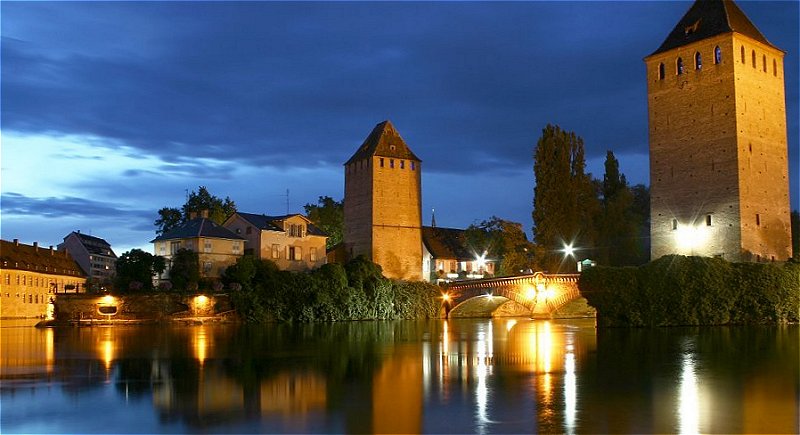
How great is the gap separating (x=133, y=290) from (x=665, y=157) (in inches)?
1254

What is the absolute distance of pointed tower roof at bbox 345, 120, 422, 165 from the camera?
218ft

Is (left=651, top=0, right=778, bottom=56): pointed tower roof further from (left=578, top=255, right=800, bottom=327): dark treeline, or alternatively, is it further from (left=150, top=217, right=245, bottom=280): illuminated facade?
(left=150, top=217, right=245, bottom=280): illuminated facade

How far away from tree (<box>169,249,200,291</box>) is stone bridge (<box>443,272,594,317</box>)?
683 inches

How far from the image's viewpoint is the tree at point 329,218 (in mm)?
78688

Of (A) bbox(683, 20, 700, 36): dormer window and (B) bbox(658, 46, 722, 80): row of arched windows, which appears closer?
(B) bbox(658, 46, 722, 80): row of arched windows

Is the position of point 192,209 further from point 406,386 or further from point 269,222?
point 406,386

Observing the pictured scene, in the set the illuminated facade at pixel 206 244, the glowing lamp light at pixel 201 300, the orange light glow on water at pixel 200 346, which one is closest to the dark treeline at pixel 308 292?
the glowing lamp light at pixel 201 300

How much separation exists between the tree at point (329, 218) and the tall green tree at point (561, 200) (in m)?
26.8

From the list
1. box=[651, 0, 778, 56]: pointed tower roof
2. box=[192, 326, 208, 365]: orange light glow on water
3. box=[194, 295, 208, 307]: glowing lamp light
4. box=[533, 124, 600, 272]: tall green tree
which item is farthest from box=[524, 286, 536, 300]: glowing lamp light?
box=[192, 326, 208, 365]: orange light glow on water

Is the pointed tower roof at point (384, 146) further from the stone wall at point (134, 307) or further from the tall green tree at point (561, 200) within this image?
the stone wall at point (134, 307)

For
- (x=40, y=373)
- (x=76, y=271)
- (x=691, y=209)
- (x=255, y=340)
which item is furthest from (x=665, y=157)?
(x=76, y=271)

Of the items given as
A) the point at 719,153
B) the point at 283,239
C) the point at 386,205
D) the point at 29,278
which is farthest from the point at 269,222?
the point at 719,153

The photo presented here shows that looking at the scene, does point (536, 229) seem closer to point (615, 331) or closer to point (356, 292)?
point (356, 292)

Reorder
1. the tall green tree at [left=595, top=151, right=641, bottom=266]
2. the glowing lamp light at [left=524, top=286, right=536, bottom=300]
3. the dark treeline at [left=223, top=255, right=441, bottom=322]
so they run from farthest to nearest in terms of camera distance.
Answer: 1. the tall green tree at [left=595, top=151, right=641, bottom=266]
2. the dark treeline at [left=223, top=255, right=441, bottom=322]
3. the glowing lamp light at [left=524, top=286, right=536, bottom=300]
